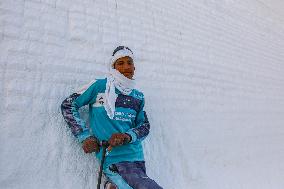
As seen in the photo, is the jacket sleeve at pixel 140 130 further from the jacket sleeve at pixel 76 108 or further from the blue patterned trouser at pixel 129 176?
the jacket sleeve at pixel 76 108

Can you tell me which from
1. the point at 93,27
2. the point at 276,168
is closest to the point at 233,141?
the point at 276,168

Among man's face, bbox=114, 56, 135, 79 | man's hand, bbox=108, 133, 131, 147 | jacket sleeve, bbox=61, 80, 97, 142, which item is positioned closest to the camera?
man's hand, bbox=108, 133, 131, 147

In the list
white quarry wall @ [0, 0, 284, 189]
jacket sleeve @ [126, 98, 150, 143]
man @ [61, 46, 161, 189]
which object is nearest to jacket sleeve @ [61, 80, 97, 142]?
man @ [61, 46, 161, 189]

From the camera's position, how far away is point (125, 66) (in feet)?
9.59

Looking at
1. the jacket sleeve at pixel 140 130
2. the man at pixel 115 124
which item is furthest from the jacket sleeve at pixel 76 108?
the jacket sleeve at pixel 140 130

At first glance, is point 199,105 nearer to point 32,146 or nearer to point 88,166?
point 88,166

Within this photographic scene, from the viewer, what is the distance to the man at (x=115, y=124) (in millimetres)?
2656

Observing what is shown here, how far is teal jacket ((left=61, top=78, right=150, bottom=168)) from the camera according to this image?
274 centimetres

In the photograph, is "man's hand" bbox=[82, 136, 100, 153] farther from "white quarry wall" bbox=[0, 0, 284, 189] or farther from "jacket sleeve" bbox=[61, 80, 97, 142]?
"white quarry wall" bbox=[0, 0, 284, 189]

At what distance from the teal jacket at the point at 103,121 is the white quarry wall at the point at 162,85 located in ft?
0.63

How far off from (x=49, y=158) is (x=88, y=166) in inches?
12.5

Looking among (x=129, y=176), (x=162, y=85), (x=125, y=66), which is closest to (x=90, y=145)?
(x=129, y=176)

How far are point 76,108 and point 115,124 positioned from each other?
0.28 meters

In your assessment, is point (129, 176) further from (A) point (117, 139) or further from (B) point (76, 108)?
(B) point (76, 108)
